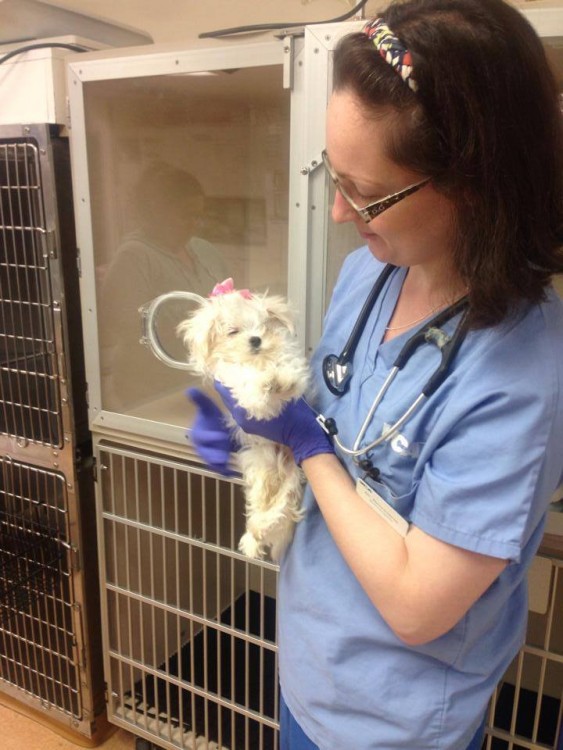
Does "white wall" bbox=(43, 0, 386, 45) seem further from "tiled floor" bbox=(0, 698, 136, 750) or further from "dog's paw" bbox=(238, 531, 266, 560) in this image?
"tiled floor" bbox=(0, 698, 136, 750)

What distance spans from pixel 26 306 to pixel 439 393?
1.12 meters

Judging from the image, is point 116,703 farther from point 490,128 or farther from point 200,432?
point 490,128

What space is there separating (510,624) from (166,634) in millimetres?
1027

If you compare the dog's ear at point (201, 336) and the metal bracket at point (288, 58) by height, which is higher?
the metal bracket at point (288, 58)

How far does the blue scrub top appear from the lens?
2.08ft

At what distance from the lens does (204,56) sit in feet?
3.64

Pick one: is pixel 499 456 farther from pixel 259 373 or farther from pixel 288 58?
pixel 288 58

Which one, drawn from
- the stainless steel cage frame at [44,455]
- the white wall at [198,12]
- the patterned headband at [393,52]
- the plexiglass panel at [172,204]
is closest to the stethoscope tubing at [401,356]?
the patterned headband at [393,52]

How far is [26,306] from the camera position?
1.47 meters

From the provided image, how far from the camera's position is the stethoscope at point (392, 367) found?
0.70 metres

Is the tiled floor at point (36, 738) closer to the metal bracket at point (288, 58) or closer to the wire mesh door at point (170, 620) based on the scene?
the wire mesh door at point (170, 620)

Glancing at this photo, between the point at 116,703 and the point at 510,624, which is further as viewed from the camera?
the point at 116,703

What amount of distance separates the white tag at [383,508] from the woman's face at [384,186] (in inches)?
11.0

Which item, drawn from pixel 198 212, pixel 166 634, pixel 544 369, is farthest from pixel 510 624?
pixel 198 212
